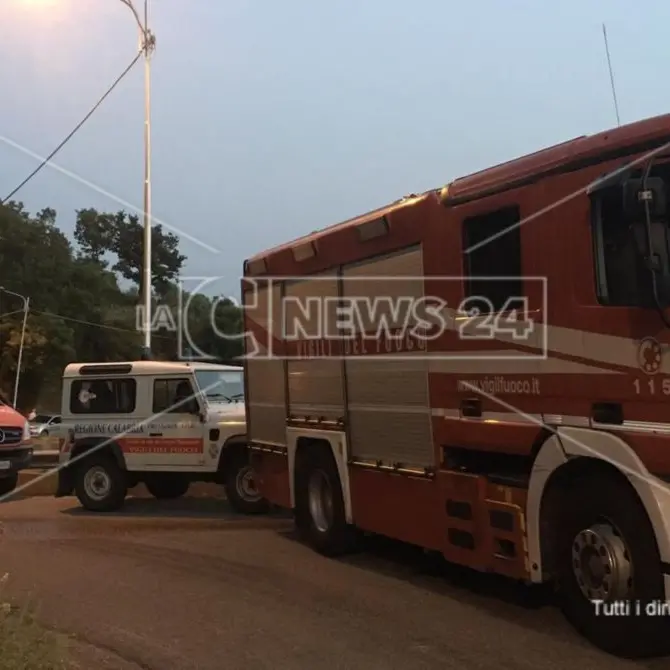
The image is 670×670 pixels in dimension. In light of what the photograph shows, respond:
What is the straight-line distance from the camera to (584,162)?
17.9 feet

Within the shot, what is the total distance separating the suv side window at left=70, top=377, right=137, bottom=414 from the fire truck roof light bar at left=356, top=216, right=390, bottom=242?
19.0ft

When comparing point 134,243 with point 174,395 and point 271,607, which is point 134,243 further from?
point 271,607

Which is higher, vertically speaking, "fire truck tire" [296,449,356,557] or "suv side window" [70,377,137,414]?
"suv side window" [70,377,137,414]

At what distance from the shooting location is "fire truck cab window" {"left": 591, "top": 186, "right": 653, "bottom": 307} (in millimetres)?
5098

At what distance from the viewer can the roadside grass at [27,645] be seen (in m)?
4.68

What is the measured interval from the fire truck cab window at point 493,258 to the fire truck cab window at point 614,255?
75 cm

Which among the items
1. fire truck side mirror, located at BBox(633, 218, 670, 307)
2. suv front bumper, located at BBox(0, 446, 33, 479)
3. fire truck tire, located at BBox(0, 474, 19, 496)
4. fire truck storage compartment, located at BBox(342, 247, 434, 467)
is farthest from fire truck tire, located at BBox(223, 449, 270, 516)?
fire truck side mirror, located at BBox(633, 218, 670, 307)

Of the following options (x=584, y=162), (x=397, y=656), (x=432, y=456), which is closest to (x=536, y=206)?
(x=584, y=162)

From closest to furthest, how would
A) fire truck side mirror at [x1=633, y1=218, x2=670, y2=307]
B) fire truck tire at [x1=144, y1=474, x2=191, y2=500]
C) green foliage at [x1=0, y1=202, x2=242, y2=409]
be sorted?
1. fire truck side mirror at [x1=633, y1=218, x2=670, y2=307]
2. fire truck tire at [x1=144, y1=474, x2=191, y2=500]
3. green foliage at [x1=0, y1=202, x2=242, y2=409]

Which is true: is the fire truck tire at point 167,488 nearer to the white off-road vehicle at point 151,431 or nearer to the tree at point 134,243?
the white off-road vehicle at point 151,431

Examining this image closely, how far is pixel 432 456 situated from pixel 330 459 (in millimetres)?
1846

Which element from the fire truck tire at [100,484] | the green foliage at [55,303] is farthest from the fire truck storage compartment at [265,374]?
the green foliage at [55,303]

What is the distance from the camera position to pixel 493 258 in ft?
20.7

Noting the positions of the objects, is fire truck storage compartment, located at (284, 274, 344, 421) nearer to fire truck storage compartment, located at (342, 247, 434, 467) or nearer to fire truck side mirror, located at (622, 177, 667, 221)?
fire truck storage compartment, located at (342, 247, 434, 467)
